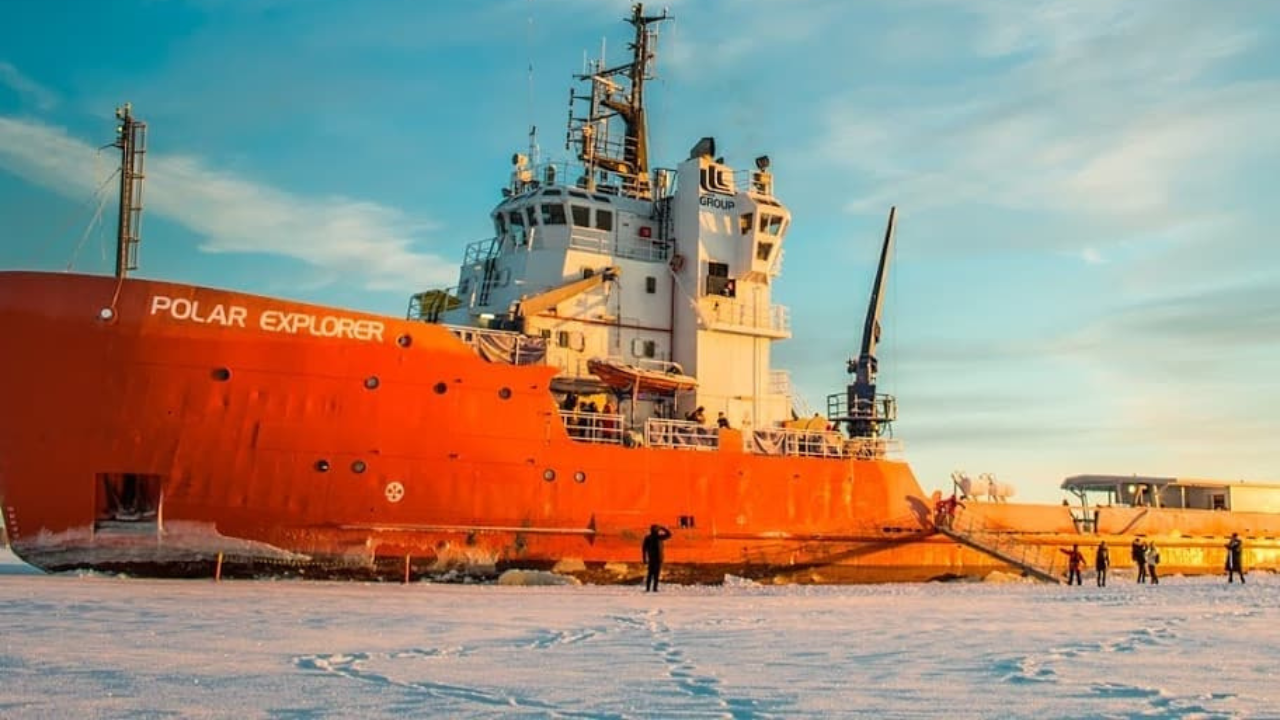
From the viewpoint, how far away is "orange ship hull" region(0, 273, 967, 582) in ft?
49.4

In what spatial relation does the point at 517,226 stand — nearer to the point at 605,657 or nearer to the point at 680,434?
the point at 680,434

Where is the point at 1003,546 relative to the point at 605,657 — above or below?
above

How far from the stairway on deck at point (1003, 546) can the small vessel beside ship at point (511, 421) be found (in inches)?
3.8

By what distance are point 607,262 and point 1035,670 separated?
15823 mm

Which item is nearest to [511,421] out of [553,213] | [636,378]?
[636,378]

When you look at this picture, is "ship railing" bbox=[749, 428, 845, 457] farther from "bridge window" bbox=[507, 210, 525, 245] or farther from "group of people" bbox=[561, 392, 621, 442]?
"bridge window" bbox=[507, 210, 525, 245]

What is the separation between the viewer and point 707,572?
1923 centimetres

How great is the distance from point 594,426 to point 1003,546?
986 cm

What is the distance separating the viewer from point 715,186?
74.7 ft

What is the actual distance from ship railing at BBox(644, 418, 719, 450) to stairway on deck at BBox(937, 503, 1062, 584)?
559 centimetres

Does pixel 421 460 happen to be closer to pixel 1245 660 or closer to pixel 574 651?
pixel 574 651

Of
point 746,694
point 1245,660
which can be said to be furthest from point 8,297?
point 1245,660

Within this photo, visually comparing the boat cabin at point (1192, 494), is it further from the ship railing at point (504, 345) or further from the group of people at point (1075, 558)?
the ship railing at point (504, 345)

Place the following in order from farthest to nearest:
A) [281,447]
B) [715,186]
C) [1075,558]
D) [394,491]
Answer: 1. [715,186]
2. [1075,558]
3. [394,491]
4. [281,447]
